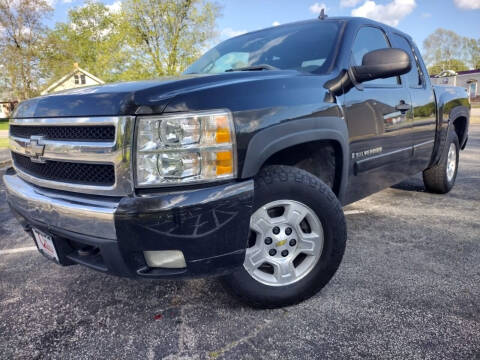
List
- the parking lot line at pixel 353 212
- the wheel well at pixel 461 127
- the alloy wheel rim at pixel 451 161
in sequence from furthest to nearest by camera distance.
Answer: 1. the wheel well at pixel 461 127
2. the alloy wheel rim at pixel 451 161
3. the parking lot line at pixel 353 212

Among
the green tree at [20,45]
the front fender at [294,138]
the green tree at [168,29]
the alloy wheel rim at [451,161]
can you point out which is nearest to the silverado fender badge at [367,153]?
the front fender at [294,138]

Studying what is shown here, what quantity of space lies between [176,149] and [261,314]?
1.08 m

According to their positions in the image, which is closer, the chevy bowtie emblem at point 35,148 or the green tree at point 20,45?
the chevy bowtie emblem at point 35,148

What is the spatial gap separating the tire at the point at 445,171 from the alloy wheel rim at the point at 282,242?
2.96m

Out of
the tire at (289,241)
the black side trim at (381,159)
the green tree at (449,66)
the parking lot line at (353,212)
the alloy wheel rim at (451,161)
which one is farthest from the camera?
the green tree at (449,66)

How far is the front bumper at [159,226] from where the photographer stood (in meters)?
1.56

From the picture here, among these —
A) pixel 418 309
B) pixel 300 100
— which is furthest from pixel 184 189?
pixel 418 309

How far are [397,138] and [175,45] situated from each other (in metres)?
24.4

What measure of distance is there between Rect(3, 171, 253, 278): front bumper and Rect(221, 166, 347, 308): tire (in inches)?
7.8

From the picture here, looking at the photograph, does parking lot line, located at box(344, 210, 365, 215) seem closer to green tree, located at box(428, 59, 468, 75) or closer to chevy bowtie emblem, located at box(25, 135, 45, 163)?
chevy bowtie emblem, located at box(25, 135, 45, 163)

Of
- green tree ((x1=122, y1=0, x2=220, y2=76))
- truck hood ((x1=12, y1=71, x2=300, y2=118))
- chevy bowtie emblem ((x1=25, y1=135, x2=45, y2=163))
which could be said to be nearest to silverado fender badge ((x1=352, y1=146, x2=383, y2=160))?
truck hood ((x1=12, y1=71, x2=300, y2=118))

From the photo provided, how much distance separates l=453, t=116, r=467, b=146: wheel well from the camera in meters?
4.75

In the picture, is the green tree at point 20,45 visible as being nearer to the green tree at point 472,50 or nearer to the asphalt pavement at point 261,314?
the asphalt pavement at point 261,314

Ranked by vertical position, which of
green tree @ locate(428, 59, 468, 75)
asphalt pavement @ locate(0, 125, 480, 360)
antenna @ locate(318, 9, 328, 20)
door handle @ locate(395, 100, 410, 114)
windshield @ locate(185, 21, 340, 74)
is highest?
green tree @ locate(428, 59, 468, 75)
